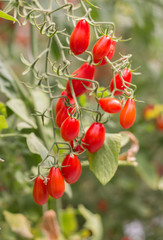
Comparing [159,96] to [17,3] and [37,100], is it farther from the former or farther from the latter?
[17,3]

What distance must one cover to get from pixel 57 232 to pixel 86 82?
303 mm

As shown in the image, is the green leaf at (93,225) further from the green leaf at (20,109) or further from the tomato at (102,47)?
the tomato at (102,47)

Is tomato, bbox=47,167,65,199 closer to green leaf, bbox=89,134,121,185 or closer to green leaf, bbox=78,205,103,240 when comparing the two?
green leaf, bbox=89,134,121,185

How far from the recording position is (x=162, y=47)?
4.16ft

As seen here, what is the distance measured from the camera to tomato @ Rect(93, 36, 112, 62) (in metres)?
0.39

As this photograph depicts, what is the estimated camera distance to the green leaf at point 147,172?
990mm

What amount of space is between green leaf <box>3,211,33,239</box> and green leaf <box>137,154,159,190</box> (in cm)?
46

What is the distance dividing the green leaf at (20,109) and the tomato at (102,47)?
188 mm

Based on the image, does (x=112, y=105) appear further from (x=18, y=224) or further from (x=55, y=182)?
(x=18, y=224)

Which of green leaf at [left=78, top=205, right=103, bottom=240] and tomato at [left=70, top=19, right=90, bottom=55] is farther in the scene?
green leaf at [left=78, top=205, right=103, bottom=240]

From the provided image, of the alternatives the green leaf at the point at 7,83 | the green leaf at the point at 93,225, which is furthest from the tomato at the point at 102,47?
the green leaf at the point at 93,225

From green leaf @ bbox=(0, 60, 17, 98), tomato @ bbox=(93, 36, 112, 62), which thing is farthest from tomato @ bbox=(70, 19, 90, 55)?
green leaf @ bbox=(0, 60, 17, 98)

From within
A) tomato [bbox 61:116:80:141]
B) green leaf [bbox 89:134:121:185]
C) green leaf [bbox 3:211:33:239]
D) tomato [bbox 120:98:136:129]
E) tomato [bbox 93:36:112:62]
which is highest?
tomato [bbox 93:36:112:62]

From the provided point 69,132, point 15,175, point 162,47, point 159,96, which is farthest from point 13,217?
point 162,47
